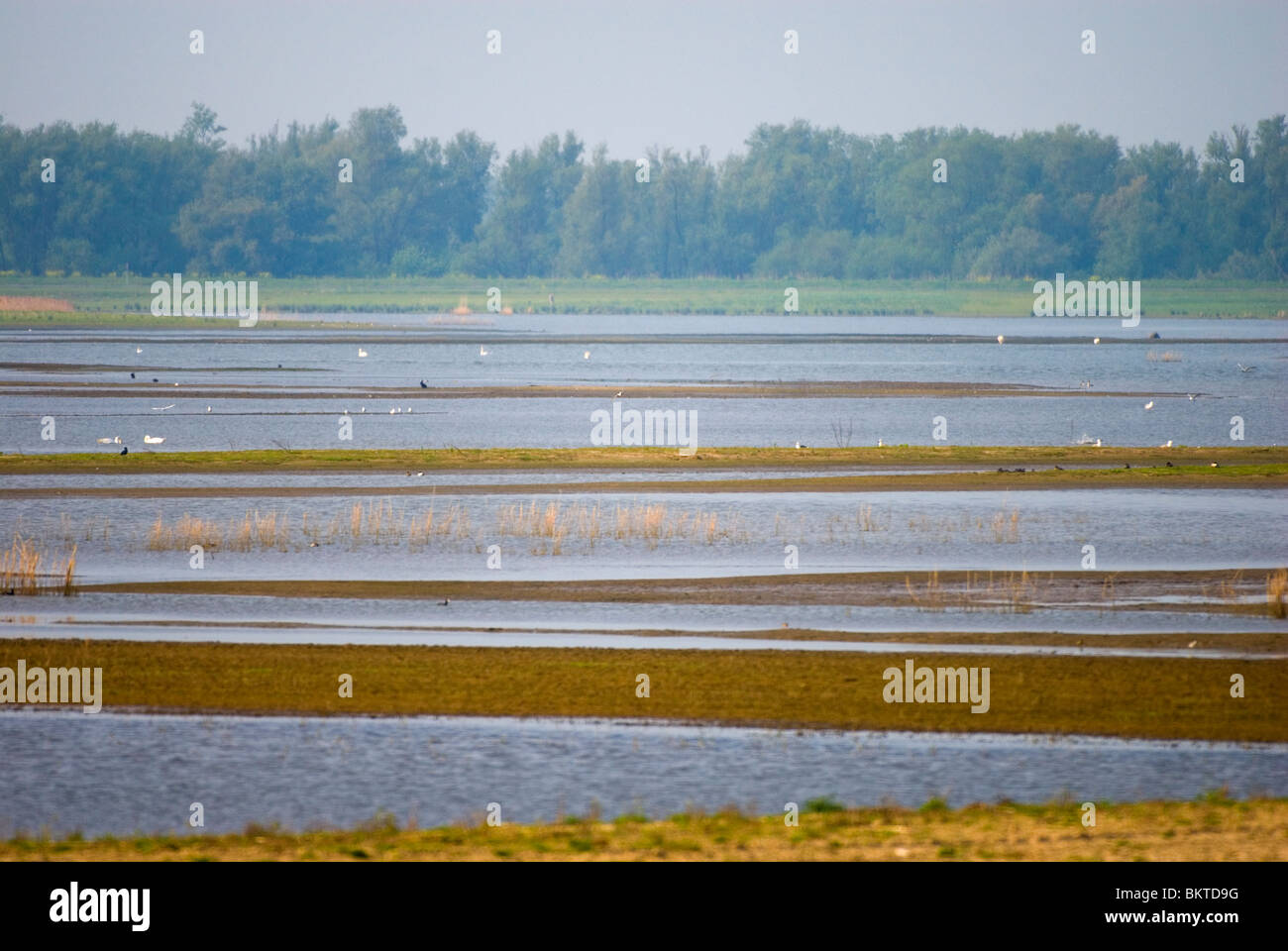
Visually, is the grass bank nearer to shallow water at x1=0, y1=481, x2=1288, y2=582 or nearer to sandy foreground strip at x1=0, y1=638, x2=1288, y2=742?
shallow water at x1=0, y1=481, x2=1288, y2=582

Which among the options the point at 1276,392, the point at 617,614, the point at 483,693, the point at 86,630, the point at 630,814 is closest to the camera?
the point at 630,814

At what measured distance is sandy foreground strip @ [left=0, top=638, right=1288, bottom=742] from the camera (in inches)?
818

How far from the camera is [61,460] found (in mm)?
49906

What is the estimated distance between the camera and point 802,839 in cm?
1487

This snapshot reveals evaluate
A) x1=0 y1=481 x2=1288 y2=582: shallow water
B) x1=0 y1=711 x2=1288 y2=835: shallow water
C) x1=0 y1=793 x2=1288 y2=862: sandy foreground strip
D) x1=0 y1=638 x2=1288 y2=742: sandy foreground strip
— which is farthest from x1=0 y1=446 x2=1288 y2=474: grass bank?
x1=0 y1=793 x2=1288 y2=862: sandy foreground strip

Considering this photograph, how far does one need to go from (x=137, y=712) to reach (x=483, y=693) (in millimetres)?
4177

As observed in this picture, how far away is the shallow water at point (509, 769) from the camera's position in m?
17.3

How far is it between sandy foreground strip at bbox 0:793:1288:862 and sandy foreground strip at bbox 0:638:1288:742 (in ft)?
14.1

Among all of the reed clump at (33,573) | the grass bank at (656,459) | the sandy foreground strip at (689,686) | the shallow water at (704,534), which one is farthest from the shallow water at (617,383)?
the sandy foreground strip at (689,686)

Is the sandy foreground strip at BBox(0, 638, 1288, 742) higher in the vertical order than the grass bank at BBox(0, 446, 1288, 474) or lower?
lower

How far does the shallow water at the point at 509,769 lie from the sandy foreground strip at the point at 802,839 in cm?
110

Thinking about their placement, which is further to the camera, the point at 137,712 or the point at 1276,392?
the point at 1276,392

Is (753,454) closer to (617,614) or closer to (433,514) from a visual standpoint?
(433,514)
